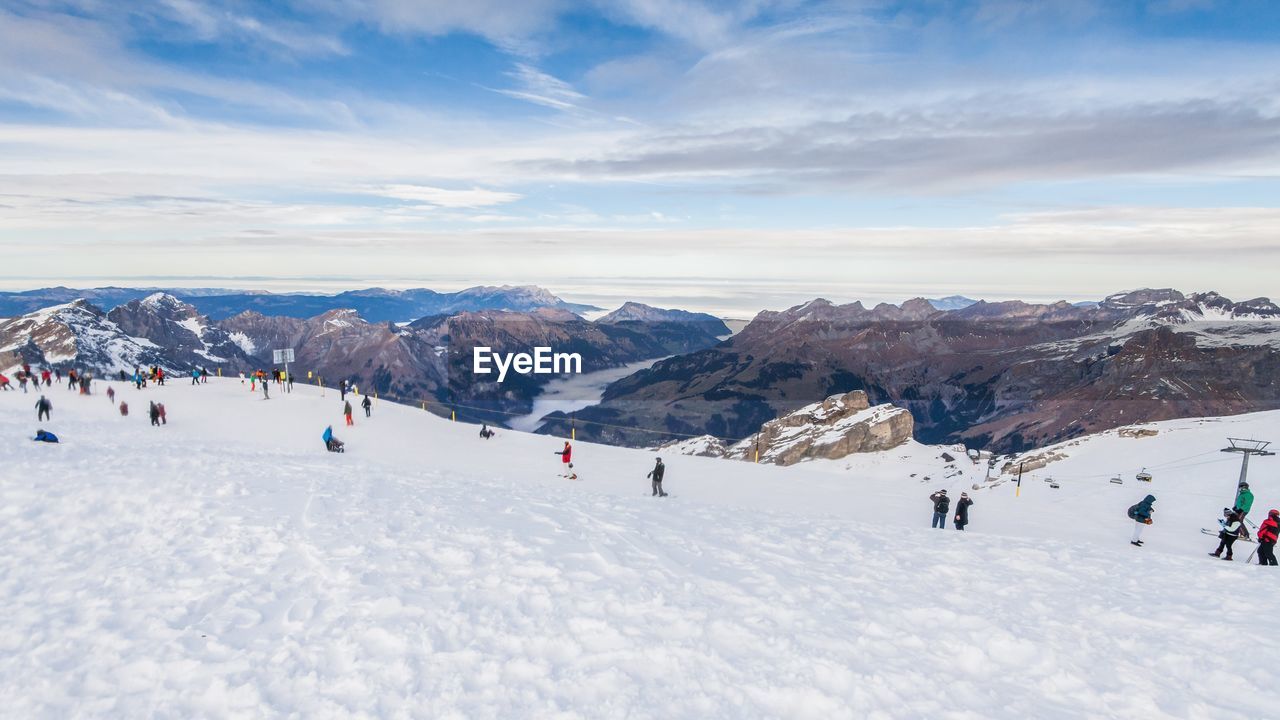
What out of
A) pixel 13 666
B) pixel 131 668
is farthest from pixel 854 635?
pixel 13 666

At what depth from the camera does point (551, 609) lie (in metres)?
11.0

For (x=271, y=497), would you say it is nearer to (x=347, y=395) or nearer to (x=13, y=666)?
(x=13, y=666)

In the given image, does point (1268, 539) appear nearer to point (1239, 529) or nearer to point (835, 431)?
point (1239, 529)

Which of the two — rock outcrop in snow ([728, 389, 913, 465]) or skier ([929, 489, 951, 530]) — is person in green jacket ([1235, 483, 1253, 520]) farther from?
rock outcrop in snow ([728, 389, 913, 465])

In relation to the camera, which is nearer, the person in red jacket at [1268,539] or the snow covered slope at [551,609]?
the snow covered slope at [551,609]

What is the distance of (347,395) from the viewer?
52531 millimetres

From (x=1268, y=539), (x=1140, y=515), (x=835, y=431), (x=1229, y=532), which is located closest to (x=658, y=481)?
(x=1140, y=515)

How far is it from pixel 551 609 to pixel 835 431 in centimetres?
9946

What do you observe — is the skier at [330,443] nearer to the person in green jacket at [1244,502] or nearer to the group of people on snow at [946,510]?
the group of people on snow at [946,510]

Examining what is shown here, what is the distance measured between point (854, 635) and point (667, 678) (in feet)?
12.3

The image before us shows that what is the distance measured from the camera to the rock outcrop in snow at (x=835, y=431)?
3713 inches

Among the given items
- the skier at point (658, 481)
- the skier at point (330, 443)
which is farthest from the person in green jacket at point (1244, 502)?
the skier at point (330, 443)

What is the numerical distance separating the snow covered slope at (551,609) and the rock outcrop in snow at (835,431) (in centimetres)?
7478

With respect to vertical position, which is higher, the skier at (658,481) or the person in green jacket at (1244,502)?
the person in green jacket at (1244,502)
